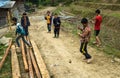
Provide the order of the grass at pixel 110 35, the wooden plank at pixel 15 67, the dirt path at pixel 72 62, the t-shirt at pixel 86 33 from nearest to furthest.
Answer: the wooden plank at pixel 15 67, the dirt path at pixel 72 62, the t-shirt at pixel 86 33, the grass at pixel 110 35

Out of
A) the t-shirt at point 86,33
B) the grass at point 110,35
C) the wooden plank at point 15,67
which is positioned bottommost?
the grass at point 110,35

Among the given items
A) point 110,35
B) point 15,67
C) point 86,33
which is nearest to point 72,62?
point 86,33

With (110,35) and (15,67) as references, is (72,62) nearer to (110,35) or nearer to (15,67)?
(15,67)

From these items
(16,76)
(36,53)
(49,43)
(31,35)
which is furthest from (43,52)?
(31,35)

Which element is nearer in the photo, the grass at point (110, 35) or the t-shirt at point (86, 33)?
the t-shirt at point (86, 33)

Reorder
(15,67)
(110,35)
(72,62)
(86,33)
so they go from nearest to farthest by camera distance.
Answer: (15,67) < (86,33) < (72,62) < (110,35)

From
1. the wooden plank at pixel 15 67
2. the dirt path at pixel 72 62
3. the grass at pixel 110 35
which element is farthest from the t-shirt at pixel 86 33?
the wooden plank at pixel 15 67

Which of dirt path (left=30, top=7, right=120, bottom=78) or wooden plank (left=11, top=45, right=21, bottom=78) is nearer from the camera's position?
wooden plank (left=11, top=45, right=21, bottom=78)

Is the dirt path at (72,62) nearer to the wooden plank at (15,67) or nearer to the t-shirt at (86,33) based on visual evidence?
the t-shirt at (86,33)

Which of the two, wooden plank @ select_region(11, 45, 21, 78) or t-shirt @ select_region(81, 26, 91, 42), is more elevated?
t-shirt @ select_region(81, 26, 91, 42)

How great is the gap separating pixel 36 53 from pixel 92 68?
11.1ft

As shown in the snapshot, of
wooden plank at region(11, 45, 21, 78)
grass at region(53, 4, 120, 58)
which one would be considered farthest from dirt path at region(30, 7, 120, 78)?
wooden plank at region(11, 45, 21, 78)

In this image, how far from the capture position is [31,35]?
20.5 meters

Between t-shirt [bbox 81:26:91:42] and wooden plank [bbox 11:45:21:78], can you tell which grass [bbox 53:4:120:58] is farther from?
wooden plank [bbox 11:45:21:78]
